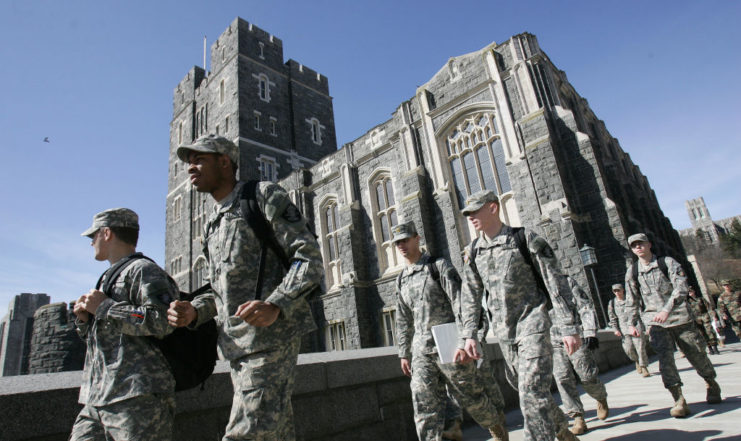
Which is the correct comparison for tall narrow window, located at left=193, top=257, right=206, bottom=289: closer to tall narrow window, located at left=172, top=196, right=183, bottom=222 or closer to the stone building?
the stone building

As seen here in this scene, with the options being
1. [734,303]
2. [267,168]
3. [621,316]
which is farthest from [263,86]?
[734,303]

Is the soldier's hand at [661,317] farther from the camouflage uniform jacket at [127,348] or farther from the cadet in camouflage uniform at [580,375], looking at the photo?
the camouflage uniform jacket at [127,348]

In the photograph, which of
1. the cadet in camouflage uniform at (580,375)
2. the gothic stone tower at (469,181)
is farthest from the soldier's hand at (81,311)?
the gothic stone tower at (469,181)

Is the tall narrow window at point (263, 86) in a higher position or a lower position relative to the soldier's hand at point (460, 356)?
higher

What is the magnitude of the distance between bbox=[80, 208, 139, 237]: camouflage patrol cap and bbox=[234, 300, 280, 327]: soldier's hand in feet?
3.64

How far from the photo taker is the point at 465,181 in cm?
1445

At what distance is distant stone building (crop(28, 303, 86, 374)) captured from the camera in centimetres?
1135

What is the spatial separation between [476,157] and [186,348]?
13461 millimetres

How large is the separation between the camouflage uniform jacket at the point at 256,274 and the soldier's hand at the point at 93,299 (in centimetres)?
41

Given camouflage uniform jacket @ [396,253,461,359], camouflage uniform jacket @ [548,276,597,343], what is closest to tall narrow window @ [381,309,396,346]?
camouflage uniform jacket @ [548,276,597,343]

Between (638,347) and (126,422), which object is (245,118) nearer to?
(638,347)

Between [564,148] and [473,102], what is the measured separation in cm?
378

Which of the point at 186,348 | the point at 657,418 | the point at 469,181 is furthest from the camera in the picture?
the point at 469,181

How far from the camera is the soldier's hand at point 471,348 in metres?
2.83
